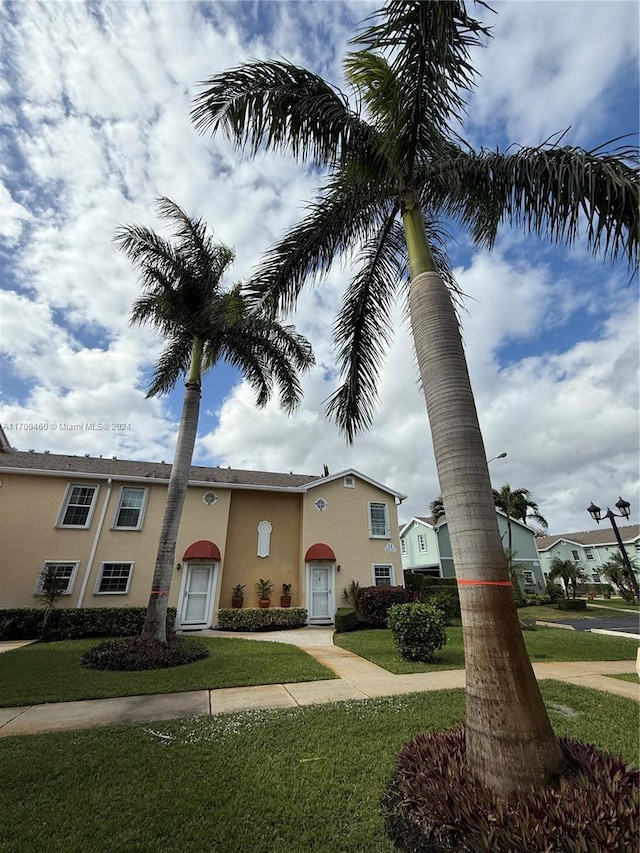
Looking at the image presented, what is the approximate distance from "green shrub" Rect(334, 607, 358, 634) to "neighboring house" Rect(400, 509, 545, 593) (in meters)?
16.6

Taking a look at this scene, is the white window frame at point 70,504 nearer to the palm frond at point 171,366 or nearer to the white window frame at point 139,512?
the white window frame at point 139,512

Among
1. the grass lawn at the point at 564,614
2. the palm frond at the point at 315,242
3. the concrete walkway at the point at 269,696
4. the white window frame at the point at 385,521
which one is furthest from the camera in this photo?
the grass lawn at the point at 564,614

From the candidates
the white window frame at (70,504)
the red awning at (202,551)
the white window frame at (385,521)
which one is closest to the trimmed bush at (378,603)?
the white window frame at (385,521)

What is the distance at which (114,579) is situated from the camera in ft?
49.4

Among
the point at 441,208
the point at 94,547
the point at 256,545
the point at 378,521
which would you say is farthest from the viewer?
the point at 378,521

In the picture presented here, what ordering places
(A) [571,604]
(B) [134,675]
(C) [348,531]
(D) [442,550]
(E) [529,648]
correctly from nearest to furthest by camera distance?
(B) [134,675] < (E) [529,648] < (C) [348,531] < (A) [571,604] < (D) [442,550]

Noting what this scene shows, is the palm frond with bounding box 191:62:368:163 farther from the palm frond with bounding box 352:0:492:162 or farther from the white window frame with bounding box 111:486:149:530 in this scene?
the white window frame with bounding box 111:486:149:530

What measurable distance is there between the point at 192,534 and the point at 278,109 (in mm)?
14890

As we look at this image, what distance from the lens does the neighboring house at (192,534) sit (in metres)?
14.6

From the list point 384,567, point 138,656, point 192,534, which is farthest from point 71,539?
point 384,567

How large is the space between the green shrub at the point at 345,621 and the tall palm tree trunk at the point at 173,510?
755 cm

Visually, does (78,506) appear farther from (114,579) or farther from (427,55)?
(427,55)

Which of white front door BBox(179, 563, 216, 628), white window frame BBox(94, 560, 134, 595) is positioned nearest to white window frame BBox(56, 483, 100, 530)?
white window frame BBox(94, 560, 134, 595)

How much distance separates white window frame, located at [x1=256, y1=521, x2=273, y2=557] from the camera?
56.9ft
